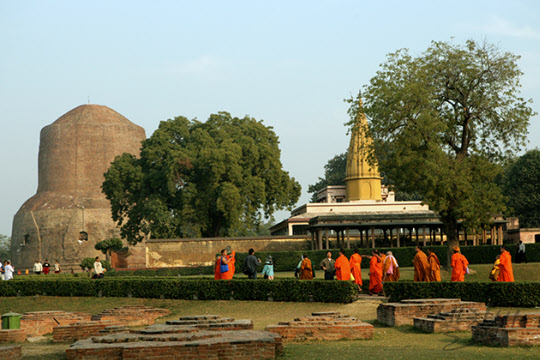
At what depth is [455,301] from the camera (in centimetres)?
1374

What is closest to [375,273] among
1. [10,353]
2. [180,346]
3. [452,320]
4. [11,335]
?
[452,320]

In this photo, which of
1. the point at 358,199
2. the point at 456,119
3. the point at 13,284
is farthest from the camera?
the point at 358,199

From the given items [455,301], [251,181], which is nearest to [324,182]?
[251,181]

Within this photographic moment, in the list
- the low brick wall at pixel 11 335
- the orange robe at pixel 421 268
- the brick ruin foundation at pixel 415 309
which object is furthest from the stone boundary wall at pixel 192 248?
the low brick wall at pixel 11 335

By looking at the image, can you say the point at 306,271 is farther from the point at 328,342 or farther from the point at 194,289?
the point at 328,342

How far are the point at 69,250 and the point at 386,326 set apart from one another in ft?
157

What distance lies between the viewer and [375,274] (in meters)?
18.2

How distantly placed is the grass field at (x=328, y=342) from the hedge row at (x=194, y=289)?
0.89 feet

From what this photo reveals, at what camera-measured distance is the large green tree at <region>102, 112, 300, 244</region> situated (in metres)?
38.8

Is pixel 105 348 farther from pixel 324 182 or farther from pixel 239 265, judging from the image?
pixel 324 182

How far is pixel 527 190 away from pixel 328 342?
1627 inches

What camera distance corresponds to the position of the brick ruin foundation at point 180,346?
8867mm

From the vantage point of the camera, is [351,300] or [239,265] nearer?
[351,300]

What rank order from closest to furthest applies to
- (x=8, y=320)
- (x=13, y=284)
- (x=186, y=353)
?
(x=186, y=353)
(x=8, y=320)
(x=13, y=284)
